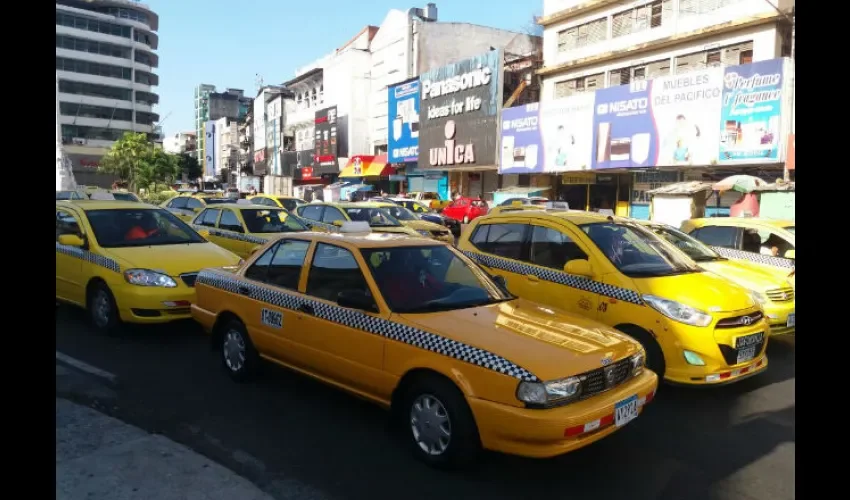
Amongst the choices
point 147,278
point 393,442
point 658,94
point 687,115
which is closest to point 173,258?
point 147,278

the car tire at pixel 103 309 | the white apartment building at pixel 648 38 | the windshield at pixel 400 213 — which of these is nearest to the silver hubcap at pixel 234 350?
the car tire at pixel 103 309

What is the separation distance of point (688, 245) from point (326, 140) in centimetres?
4632

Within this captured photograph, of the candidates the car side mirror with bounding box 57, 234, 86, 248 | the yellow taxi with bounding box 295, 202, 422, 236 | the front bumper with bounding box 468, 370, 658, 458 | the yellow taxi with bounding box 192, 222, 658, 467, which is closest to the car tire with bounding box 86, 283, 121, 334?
the car side mirror with bounding box 57, 234, 86, 248

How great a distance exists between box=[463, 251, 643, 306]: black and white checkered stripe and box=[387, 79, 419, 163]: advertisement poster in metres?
33.4

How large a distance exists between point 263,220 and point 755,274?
8018 millimetres

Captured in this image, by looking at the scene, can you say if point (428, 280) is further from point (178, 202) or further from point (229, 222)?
point (178, 202)

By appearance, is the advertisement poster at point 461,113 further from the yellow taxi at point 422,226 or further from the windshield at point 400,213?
the yellow taxi at point 422,226

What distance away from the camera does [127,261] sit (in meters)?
6.88

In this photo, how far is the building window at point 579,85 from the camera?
28734mm

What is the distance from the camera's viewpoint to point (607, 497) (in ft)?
12.1

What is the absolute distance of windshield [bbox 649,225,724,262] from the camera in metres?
7.80

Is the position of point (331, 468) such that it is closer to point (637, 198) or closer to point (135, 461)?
point (135, 461)

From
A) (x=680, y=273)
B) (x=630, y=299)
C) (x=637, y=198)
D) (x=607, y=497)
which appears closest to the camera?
(x=607, y=497)
